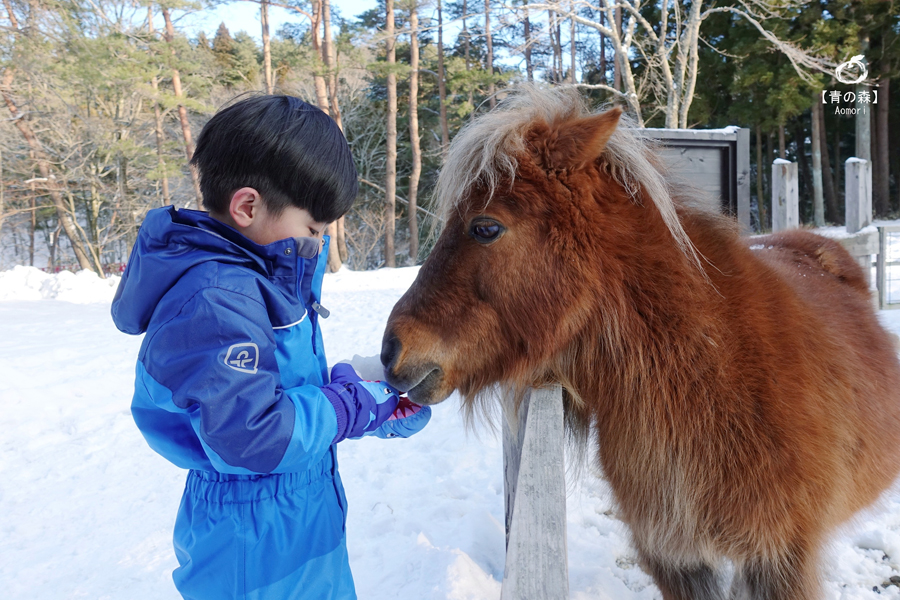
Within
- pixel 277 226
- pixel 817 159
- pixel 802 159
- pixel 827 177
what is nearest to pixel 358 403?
pixel 277 226

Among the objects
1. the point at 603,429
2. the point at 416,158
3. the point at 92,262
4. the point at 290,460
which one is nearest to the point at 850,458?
the point at 603,429

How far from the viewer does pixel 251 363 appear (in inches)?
43.0

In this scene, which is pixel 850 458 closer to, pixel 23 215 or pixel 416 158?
pixel 416 158

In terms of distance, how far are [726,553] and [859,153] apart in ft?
70.1

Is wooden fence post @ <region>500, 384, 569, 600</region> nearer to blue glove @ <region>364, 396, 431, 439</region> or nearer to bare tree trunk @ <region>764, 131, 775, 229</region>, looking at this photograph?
blue glove @ <region>364, 396, 431, 439</region>

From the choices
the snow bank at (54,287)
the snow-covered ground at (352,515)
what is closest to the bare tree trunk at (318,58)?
the snow bank at (54,287)

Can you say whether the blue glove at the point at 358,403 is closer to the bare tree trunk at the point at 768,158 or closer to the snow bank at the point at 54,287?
the snow bank at the point at 54,287

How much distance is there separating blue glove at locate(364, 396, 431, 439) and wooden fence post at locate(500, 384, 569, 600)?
36 centimetres

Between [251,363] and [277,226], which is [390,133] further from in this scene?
[251,363]

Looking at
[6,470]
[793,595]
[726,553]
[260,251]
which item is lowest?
[6,470]

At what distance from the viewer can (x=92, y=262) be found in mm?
20516

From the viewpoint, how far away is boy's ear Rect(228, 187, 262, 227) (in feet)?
4.15

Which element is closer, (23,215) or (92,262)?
(92,262)

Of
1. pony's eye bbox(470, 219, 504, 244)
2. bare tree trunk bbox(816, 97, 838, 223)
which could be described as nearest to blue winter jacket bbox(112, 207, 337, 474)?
pony's eye bbox(470, 219, 504, 244)
